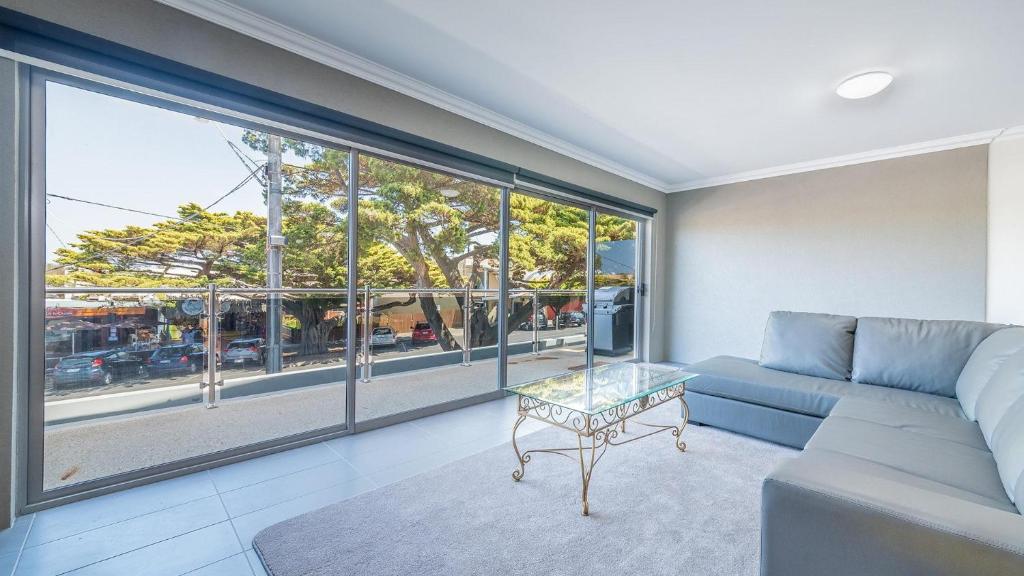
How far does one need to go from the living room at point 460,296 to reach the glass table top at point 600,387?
A: 0.03m

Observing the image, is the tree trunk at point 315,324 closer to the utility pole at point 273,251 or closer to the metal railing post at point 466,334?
the utility pole at point 273,251

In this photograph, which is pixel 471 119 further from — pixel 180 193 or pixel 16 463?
pixel 16 463

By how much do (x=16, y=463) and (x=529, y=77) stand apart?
3241 mm

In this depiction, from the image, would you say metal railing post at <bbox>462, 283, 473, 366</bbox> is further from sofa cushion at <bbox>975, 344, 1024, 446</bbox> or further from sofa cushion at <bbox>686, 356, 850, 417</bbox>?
sofa cushion at <bbox>975, 344, 1024, 446</bbox>

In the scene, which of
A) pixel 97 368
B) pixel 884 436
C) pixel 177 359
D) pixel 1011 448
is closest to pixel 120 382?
pixel 97 368

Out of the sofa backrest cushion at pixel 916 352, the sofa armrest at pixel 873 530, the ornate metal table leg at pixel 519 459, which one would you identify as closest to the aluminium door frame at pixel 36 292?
the ornate metal table leg at pixel 519 459

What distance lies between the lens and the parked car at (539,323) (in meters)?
4.57

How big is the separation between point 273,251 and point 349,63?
1.34 meters

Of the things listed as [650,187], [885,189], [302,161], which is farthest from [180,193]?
[885,189]

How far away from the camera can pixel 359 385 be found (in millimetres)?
3627

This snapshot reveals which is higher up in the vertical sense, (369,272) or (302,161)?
(302,161)

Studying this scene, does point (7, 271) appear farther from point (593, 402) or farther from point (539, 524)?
point (593, 402)

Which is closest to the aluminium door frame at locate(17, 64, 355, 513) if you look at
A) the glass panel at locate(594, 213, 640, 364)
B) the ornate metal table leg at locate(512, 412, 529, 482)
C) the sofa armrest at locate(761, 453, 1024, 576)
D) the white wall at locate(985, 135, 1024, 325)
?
the ornate metal table leg at locate(512, 412, 529, 482)

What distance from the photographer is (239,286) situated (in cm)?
290
